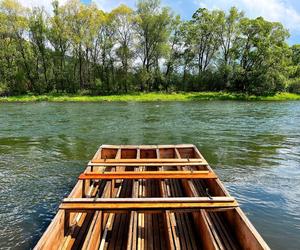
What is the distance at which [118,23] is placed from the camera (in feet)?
173

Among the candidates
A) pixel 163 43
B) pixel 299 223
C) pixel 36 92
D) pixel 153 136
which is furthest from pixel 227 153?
pixel 36 92

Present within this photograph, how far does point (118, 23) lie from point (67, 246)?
51231mm

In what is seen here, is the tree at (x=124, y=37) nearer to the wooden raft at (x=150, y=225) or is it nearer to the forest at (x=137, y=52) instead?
the forest at (x=137, y=52)

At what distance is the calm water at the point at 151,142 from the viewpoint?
7.09m

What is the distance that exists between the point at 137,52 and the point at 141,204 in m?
51.8

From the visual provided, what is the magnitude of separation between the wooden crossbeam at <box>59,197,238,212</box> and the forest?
47.6 meters

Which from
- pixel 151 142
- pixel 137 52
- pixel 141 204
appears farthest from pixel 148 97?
pixel 141 204

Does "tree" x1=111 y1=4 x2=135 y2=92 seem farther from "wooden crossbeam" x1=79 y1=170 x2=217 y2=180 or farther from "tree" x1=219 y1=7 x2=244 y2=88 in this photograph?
"wooden crossbeam" x1=79 y1=170 x2=217 y2=180

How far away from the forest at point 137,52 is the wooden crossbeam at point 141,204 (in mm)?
47550

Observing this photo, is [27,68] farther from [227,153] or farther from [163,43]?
[227,153]

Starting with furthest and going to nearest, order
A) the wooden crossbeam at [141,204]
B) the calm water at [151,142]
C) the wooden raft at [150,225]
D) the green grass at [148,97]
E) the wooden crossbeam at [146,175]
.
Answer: the green grass at [148,97], the calm water at [151,142], the wooden crossbeam at [146,175], the wooden crossbeam at [141,204], the wooden raft at [150,225]

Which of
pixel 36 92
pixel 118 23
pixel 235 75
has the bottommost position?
pixel 36 92

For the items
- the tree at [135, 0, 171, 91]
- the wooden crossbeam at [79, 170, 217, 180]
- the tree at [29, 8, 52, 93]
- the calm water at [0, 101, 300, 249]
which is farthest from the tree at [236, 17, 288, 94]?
the wooden crossbeam at [79, 170, 217, 180]

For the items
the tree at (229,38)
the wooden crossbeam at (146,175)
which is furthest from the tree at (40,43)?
the wooden crossbeam at (146,175)
